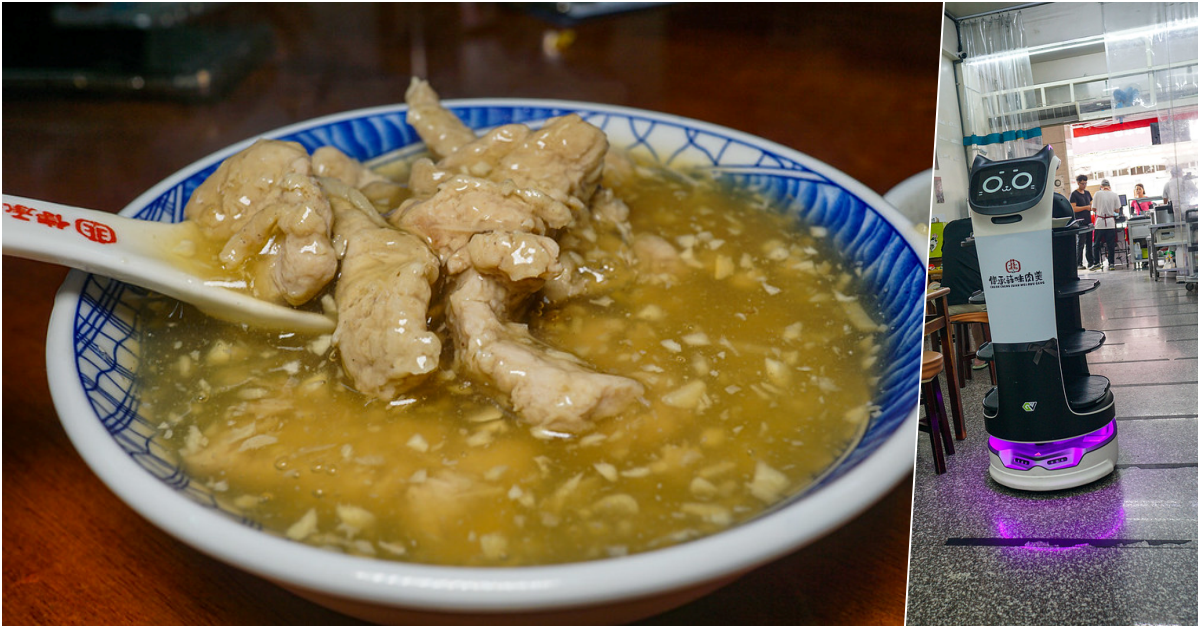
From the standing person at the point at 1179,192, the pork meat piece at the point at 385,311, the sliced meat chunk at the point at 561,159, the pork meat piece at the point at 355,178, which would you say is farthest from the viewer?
the pork meat piece at the point at 355,178

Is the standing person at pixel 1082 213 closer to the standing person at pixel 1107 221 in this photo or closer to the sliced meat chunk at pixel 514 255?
the standing person at pixel 1107 221

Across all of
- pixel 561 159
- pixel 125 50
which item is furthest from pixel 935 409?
pixel 125 50

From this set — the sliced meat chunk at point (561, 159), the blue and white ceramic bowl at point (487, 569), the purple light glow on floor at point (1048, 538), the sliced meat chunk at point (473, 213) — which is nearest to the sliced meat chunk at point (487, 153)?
the sliced meat chunk at point (561, 159)

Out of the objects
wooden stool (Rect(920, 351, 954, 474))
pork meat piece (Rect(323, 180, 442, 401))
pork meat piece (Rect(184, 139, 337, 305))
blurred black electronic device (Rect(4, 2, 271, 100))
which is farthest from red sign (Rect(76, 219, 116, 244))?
blurred black electronic device (Rect(4, 2, 271, 100))

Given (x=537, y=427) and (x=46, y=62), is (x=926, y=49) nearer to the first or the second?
(x=537, y=427)

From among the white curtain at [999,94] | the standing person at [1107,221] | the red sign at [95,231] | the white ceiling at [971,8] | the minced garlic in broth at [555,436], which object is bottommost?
the minced garlic in broth at [555,436]

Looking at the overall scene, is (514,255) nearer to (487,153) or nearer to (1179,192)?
(487,153)
